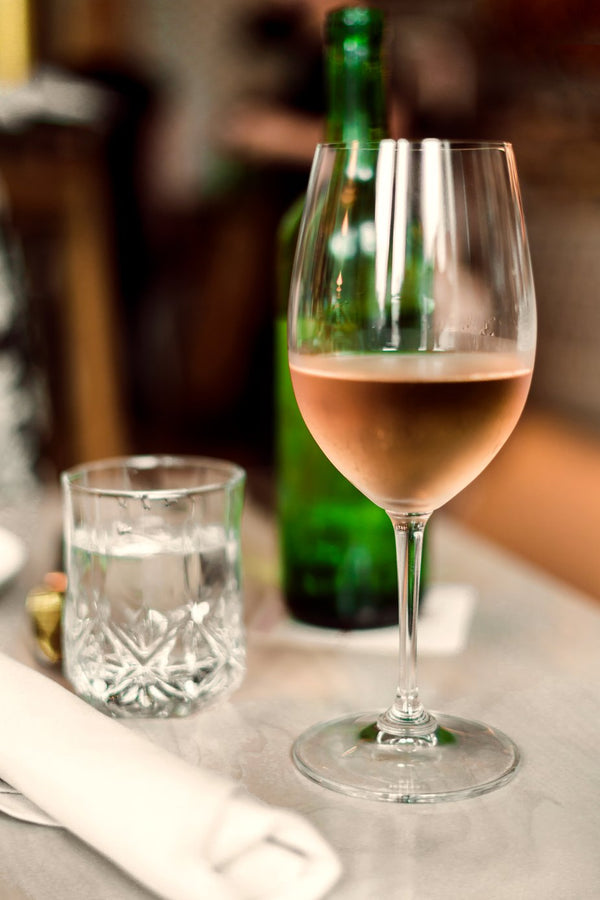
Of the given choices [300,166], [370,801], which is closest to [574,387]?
[300,166]

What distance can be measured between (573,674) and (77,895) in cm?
A: 35

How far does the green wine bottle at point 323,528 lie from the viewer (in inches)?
29.6

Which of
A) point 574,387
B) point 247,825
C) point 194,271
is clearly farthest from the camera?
point 194,271

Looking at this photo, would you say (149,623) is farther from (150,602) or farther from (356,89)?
(356,89)

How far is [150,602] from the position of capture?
0.59m

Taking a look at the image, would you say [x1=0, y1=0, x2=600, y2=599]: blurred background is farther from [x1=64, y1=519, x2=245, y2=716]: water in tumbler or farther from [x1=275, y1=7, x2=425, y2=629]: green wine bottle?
[x1=64, y1=519, x2=245, y2=716]: water in tumbler

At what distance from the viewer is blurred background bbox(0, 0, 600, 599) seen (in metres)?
1.58

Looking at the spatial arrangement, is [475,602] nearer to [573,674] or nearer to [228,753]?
[573,674]

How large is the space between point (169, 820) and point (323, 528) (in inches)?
16.4

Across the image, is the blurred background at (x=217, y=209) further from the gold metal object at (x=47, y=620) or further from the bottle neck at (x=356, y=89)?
the gold metal object at (x=47, y=620)

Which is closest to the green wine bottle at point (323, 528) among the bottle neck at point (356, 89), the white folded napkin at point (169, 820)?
the bottle neck at point (356, 89)

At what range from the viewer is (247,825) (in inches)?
15.1

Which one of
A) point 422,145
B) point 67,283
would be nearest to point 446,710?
point 422,145

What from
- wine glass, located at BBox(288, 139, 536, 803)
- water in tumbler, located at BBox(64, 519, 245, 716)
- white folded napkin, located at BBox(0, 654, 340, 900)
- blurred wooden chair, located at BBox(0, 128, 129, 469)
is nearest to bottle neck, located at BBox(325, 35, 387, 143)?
wine glass, located at BBox(288, 139, 536, 803)
